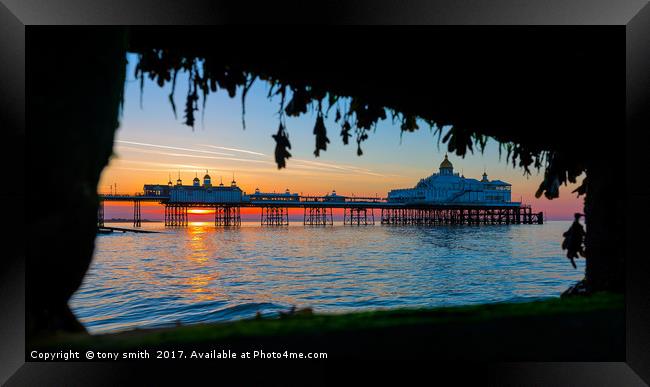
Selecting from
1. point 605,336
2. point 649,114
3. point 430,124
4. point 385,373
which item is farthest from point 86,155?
point 649,114

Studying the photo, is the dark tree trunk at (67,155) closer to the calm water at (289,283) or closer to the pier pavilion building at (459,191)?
the calm water at (289,283)

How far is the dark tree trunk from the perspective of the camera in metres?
2.84

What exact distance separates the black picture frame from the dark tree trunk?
1.23 ft

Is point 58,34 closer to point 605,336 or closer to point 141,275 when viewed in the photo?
point 605,336

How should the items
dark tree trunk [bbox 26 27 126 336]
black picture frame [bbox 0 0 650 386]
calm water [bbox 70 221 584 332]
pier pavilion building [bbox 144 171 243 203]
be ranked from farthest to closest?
pier pavilion building [bbox 144 171 243 203]
calm water [bbox 70 221 584 332]
black picture frame [bbox 0 0 650 386]
dark tree trunk [bbox 26 27 126 336]

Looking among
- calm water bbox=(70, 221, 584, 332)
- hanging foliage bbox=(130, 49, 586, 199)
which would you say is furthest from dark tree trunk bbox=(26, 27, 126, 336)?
calm water bbox=(70, 221, 584, 332)

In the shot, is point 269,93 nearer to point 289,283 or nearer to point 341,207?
point 289,283

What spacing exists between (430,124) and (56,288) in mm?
3436

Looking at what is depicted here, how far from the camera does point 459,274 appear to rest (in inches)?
672

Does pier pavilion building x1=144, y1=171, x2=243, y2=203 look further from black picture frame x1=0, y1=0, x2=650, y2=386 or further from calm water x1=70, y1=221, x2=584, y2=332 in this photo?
black picture frame x1=0, y1=0, x2=650, y2=386
